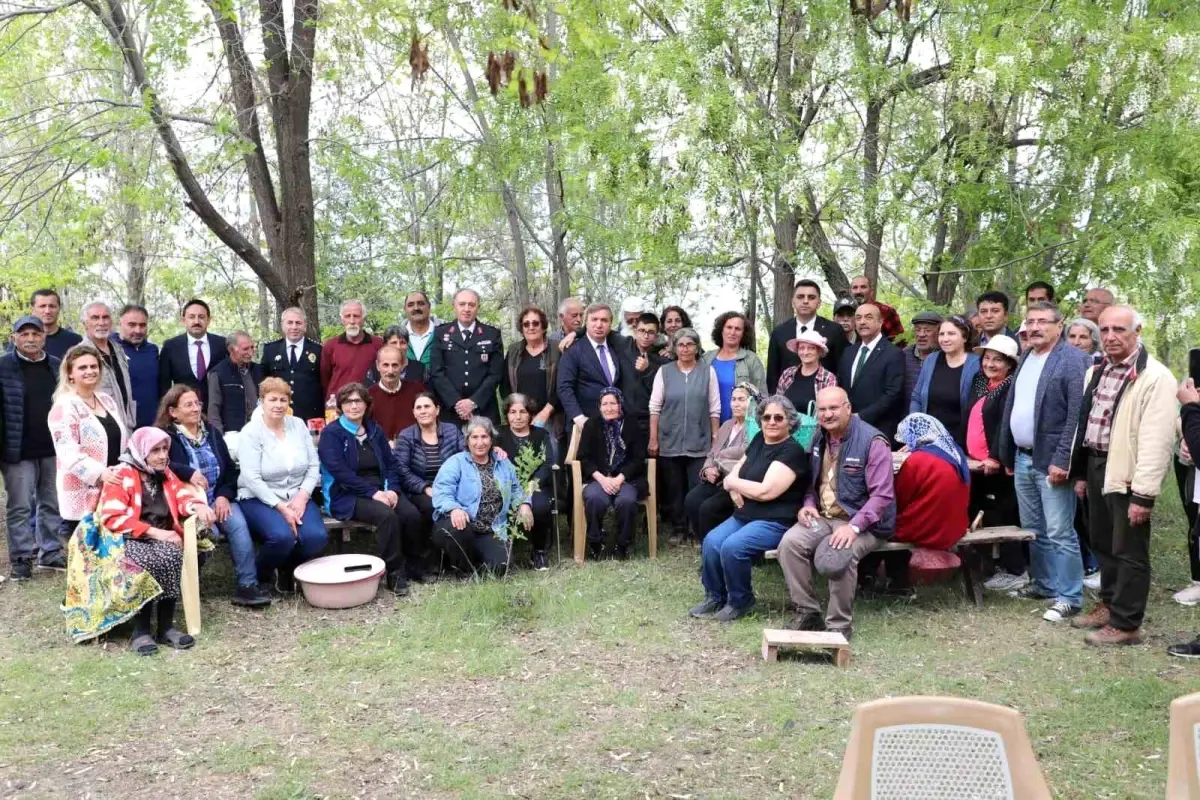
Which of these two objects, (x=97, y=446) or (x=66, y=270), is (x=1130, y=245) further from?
(x=66, y=270)

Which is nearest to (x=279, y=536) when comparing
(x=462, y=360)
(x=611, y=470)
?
(x=462, y=360)

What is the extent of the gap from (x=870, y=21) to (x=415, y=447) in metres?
5.39

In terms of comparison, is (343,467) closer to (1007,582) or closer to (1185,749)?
(1007,582)

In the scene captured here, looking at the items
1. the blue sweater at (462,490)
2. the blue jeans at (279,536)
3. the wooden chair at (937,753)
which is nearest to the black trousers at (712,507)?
the blue sweater at (462,490)

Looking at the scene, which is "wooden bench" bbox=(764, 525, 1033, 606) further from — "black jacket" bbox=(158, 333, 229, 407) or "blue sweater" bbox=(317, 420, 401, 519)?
"black jacket" bbox=(158, 333, 229, 407)

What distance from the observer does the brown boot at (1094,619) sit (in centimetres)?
532

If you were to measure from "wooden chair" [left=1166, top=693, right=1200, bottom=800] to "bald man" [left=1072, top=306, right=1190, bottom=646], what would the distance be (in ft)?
10.5

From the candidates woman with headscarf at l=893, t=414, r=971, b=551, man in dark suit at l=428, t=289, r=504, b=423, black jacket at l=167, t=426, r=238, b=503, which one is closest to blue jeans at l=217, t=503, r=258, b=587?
black jacket at l=167, t=426, r=238, b=503

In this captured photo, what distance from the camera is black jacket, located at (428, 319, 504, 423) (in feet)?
24.6

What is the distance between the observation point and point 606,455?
7.26 meters

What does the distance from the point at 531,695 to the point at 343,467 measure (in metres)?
2.65

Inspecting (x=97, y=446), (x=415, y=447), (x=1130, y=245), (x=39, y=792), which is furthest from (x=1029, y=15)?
(x=39, y=792)

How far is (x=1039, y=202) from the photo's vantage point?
7918mm

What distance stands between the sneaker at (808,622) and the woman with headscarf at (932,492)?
0.74 m
